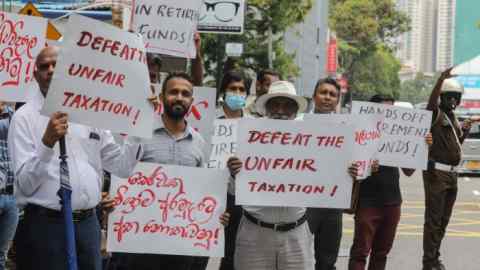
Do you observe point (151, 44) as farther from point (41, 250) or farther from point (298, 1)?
point (298, 1)

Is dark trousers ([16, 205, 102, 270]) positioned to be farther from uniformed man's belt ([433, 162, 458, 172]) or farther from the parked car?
the parked car

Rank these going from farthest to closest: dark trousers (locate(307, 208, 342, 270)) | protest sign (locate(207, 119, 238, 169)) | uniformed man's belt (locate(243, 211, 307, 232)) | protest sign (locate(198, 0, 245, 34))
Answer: protest sign (locate(198, 0, 245, 34)), dark trousers (locate(307, 208, 342, 270)), protest sign (locate(207, 119, 238, 169)), uniformed man's belt (locate(243, 211, 307, 232))

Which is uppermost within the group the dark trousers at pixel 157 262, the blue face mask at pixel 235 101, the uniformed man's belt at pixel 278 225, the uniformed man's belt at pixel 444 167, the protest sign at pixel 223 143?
the blue face mask at pixel 235 101

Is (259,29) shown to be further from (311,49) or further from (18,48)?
(311,49)

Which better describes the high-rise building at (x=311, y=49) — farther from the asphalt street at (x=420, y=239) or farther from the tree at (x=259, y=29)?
the asphalt street at (x=420, y=239)

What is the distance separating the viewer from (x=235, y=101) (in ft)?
26.4

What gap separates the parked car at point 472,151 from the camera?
30172 mm

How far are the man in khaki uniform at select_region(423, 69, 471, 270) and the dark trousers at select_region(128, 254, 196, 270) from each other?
4550mm

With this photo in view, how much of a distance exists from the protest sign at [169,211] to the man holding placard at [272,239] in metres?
0.19

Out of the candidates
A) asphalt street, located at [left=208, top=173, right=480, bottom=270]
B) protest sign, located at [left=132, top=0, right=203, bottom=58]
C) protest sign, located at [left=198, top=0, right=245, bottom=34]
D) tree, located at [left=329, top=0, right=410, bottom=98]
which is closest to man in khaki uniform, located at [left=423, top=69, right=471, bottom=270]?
asphalt street, located at [left=208, top=173, right=480, bottom=270]

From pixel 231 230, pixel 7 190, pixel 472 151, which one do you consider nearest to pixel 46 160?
pixel 7 190

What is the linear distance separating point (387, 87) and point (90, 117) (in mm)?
96585

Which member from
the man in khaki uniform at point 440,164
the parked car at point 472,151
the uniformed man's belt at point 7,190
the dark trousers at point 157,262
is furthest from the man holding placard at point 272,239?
the parked car at point 472,151

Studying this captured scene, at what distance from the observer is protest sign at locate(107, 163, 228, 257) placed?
6441mm
